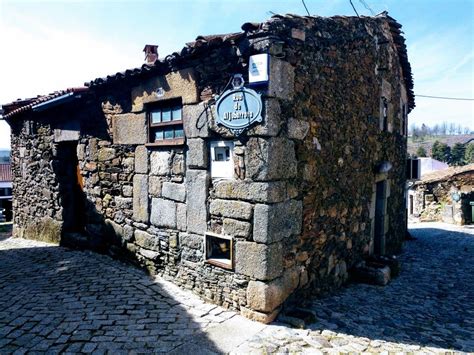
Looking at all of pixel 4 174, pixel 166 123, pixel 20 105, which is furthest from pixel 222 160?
pixel 4 174

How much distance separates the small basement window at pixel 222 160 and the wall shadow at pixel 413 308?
203cm

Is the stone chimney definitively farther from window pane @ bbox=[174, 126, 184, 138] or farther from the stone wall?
the stone wall

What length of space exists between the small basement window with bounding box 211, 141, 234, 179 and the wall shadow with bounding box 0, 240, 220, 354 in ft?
5.58

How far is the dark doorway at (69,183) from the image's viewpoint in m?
6.83

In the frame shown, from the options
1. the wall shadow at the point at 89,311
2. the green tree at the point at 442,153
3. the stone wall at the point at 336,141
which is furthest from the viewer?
the green tree at the point at 442,153

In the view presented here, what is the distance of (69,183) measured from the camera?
6.84 metres

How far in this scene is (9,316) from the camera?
3793mm

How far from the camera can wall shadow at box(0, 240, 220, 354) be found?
3.29 m

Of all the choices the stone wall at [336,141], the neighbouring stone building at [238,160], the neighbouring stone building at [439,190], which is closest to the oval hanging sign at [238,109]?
the neighbouring stone building at [238,160]

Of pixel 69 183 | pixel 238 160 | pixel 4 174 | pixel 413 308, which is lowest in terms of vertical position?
pixel 413 308

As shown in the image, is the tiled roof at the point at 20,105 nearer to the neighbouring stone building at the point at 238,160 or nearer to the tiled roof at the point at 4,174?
the neighbouring stone building at the point at 238,160

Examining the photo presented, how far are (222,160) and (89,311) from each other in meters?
2.37

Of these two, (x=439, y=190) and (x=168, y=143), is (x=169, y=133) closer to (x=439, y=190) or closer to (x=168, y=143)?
(x=168, y=143)

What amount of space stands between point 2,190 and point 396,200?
106ft
